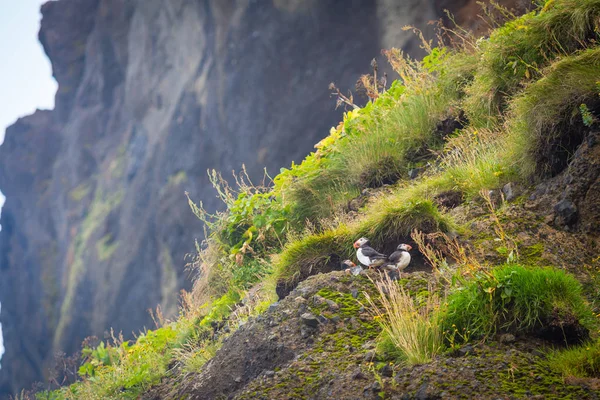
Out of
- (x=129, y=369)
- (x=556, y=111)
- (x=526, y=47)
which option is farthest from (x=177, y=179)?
(x=556, y=111)

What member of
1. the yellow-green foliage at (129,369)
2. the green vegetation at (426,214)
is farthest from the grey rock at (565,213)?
the yellow-green foliage at (129,369)

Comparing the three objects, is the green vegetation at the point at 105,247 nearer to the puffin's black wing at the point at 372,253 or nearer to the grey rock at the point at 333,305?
the puffin's black wing at the point at 372,253

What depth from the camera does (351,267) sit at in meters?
4.80

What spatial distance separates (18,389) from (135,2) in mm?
26566

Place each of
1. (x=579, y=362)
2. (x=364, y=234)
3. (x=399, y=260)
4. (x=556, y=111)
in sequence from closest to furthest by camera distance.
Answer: (x=579, y=362) → (x=399, y=260) → (x=556, y=111) → (x=364, y=234)

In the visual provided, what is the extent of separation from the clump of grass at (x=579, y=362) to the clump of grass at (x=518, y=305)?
0.18m

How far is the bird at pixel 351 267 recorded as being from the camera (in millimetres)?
4453

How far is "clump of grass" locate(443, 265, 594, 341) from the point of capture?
310 cm

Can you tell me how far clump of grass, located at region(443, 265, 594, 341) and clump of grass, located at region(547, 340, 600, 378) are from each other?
18 cm

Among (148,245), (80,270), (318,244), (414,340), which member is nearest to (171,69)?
(148,245)

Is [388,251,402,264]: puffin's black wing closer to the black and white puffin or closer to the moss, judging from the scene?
the black and white puffin

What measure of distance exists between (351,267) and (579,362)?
7.38 feet

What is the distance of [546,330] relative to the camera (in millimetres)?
3100

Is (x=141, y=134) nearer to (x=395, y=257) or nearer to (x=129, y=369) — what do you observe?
(x=129, y=369)
